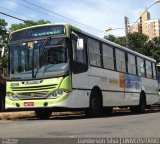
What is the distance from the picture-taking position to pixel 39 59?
1581 centimetres

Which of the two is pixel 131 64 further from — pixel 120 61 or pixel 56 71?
pixel 56 71

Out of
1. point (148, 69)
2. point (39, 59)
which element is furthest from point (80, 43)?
point (148, 69)

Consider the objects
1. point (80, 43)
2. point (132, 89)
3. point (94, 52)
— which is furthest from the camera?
point (132, 89)

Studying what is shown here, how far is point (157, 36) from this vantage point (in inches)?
2367

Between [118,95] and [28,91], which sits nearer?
[28,91]

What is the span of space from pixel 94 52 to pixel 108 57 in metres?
1.68

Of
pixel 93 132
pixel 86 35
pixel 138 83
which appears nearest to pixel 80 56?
pixel 86 35

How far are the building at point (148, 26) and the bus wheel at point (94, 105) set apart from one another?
110 ft

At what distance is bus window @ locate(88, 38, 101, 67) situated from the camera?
57.7ft

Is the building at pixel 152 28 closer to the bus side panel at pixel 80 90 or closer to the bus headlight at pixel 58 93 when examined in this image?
the bus side panel at pixel 80 90

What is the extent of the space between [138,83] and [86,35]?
23.3ft

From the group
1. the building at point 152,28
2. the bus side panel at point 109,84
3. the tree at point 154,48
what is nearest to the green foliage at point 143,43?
the tree at point 154,48

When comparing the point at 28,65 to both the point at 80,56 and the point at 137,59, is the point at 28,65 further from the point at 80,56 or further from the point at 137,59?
the point at 137,59

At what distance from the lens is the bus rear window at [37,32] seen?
52.9 ft
